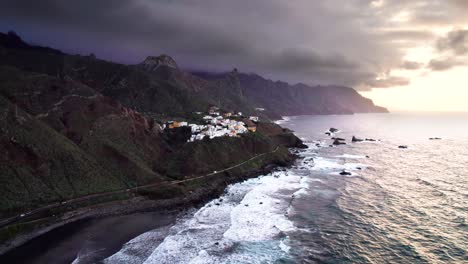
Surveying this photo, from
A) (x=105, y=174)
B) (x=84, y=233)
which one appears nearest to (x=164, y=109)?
(x=105, y=174)

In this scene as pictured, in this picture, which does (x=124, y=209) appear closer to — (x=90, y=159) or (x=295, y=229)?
(x=90, y=159)

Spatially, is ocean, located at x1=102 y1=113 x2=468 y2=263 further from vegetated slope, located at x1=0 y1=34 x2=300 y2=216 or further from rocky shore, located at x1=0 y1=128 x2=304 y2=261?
vegetated slope, located at x1=0 y1=34 x2=300 y2=216

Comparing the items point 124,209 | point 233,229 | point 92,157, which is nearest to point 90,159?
point 92,157

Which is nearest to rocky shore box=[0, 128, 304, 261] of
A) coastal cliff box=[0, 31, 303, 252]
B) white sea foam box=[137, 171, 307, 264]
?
coastal cliff box=[0, 31, 303, 252]

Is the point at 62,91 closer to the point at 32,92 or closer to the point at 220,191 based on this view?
the point at 32,92

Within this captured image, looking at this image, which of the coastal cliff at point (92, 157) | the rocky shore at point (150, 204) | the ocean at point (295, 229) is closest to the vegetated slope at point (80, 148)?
the coastal cliff at point (92, 157)

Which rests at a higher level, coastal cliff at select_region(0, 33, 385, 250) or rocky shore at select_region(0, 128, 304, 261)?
coastal cliff at select_region(0, 33, 385, 250)
